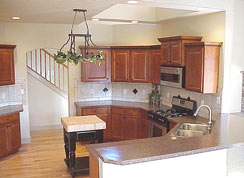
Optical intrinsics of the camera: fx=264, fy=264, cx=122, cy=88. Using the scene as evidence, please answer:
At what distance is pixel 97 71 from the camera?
6066 mm

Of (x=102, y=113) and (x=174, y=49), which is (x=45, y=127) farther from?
(x=174, y=49)

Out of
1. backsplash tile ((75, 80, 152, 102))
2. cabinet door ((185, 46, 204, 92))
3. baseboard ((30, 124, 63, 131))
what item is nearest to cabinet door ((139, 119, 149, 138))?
backsplash tile ((75, 80, 152, 102))

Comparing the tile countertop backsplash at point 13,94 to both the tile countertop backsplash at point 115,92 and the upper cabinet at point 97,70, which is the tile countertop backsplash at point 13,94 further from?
the upper cabinet at point 97,70

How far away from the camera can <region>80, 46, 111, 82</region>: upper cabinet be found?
237 inches

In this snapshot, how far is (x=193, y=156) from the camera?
2414mm

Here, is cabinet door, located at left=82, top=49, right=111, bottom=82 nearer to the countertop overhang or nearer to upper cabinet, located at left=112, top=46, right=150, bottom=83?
upper cabinet, located at left=112, top=46, right=150, bottom=83

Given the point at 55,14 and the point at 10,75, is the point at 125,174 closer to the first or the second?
the point at 55,14

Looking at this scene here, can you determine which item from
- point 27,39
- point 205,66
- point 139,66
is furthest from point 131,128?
point 27,39

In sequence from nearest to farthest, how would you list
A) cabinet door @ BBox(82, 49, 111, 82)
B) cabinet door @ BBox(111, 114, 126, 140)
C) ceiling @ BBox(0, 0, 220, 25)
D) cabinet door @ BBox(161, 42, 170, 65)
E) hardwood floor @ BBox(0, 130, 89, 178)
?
ceiling @ BBox(0, 0, 220, 25) → hardwood floor @ BBox(0, 130, 89, 178) → cabinet door @ BBox(161, 42, 170, 65) → cabinet door @ BBox(111, 114, 126, 140) → cabinet door @ BBox(82, 49, 111, 82)

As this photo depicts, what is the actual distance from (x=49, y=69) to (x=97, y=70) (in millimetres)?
2494

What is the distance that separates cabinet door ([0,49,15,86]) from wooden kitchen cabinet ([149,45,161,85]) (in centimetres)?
293

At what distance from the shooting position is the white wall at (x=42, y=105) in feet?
23.9

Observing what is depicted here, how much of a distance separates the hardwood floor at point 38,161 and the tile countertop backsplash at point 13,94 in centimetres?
102

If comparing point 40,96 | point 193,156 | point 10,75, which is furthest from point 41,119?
point 193,156
